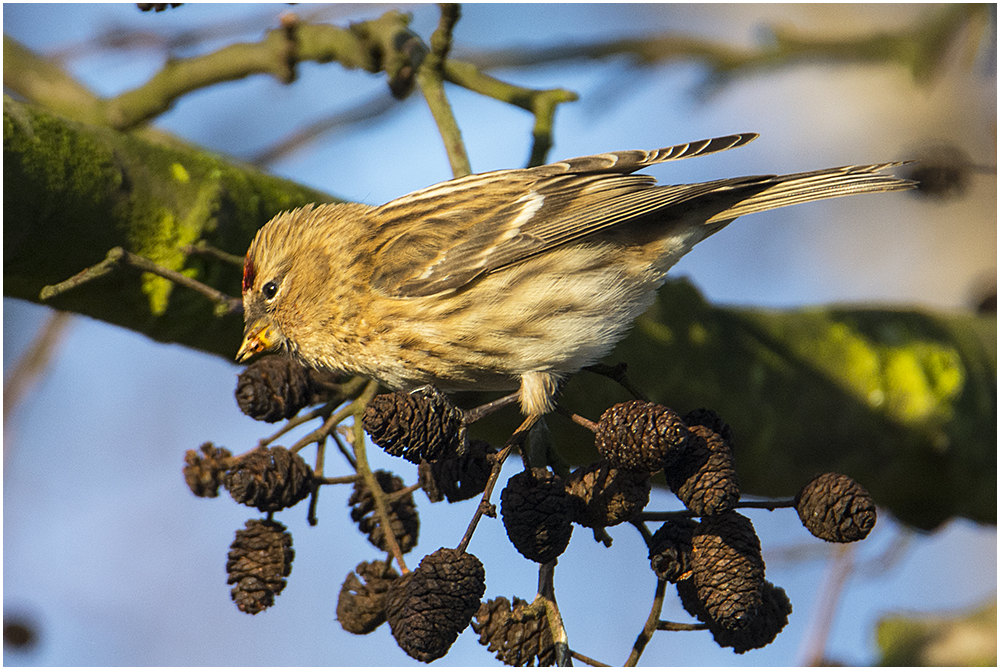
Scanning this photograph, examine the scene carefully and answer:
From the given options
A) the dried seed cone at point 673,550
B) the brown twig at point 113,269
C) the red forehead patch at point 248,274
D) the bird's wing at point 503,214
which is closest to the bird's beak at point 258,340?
the red forehead patch at point 248,274

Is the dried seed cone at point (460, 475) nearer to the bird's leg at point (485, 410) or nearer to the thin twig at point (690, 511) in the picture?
the bird's leg at point (485, 410)

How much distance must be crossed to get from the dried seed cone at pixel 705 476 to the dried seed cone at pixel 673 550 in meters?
0.06

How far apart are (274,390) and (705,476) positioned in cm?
108

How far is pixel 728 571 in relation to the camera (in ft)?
6.32

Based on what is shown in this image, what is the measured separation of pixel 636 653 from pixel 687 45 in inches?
140

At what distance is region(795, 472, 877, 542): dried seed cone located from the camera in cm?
195

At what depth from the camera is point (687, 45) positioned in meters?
4.72

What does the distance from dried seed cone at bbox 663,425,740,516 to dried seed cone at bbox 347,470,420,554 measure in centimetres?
63

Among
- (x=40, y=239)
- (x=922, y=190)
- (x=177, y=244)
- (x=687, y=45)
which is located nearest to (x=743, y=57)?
(x=687, y=45)

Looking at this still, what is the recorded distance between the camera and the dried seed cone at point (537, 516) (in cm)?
188

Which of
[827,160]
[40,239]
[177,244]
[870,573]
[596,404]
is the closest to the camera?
[40,239]

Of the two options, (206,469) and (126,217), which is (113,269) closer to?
(126,217)

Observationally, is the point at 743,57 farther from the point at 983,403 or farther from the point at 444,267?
the point at 444,267

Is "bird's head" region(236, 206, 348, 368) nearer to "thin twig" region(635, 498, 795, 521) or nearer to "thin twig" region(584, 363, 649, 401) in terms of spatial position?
"thin twig" region(584, 363, 649, 401)
